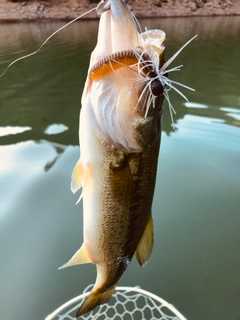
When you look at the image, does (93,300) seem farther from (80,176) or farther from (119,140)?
(119,140)

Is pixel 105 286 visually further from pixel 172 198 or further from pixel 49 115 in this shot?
pixel 49 115

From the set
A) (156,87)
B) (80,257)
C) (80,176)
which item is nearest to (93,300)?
(80,257)

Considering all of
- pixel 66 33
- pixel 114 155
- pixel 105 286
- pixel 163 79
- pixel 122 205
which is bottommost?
pixel 66 33

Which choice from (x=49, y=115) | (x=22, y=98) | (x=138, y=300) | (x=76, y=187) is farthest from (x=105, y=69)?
(x=22, y=98)

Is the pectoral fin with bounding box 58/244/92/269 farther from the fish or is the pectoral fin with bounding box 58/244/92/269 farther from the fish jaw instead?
the fish jaw

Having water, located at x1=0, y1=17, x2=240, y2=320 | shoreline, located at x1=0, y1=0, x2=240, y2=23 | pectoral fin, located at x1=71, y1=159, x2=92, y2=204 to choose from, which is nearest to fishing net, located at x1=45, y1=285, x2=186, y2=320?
water, located at x1=0, y1=17, x2=240, y2=320

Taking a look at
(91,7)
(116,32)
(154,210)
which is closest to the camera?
(116,32)
